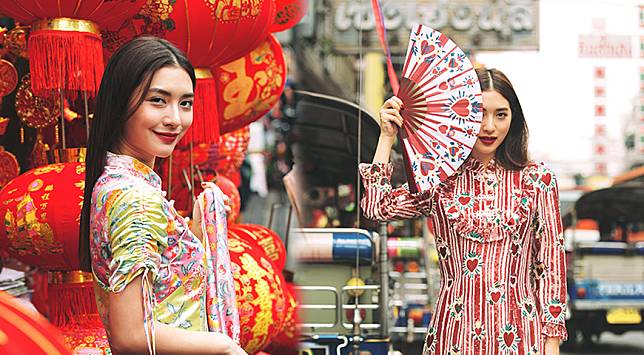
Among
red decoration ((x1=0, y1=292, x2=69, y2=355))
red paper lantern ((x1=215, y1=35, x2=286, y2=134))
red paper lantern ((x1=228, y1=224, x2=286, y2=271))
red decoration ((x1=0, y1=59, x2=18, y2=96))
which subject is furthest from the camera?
red paper lantern ((x1=228, y1=224, x2=286, y2=271))

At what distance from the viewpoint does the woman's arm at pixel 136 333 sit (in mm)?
1777

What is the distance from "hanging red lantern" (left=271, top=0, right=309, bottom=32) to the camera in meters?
3.46

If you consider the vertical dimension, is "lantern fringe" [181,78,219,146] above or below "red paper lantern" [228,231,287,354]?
above

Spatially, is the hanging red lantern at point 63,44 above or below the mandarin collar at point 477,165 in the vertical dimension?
above

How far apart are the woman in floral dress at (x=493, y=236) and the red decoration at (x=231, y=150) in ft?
3.46

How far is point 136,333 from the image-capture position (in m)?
1.78

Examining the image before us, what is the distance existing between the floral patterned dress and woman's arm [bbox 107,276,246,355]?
1cm

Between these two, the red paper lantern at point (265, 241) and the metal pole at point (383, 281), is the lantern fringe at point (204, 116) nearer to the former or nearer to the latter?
the red paper lantern at point (265, 241)

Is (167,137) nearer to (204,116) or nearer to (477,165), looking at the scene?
(204,116)

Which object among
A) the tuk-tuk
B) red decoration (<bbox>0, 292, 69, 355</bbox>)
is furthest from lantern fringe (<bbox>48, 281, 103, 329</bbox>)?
the tuk-tuk

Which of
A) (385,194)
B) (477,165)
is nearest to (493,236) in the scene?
(477,165)

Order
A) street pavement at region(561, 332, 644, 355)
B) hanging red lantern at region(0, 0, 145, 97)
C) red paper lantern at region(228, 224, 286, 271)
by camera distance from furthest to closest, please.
→ street pavement at region(561, 332, 644, 355) → red paper lantern at region(228, 224, 286, 271) → hanging red lantern at region(0, 0, 145, 97)

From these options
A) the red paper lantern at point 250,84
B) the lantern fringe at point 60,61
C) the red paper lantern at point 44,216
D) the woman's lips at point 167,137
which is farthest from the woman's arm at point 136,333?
the red paper lantern at point 250,84

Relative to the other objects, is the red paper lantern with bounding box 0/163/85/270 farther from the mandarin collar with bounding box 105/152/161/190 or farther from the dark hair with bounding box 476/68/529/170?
the dark hair with bounding box 476/68/529/170
